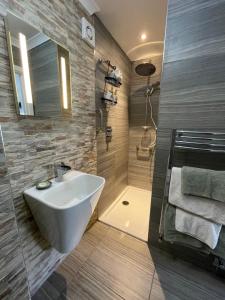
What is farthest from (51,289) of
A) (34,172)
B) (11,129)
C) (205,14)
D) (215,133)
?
(205,14)

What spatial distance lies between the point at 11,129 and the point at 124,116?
70.2 inches

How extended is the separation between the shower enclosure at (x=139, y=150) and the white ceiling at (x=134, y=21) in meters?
0.30

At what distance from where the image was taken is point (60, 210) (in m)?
0.76

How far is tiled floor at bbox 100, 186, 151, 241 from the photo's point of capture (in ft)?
5.63

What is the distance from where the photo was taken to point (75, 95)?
50.5 inches

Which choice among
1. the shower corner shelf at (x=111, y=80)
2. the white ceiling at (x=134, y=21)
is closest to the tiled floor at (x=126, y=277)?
the shower corner shelf at (x=111, y=80)

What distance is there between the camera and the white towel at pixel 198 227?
93cm

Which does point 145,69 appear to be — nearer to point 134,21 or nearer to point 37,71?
point 134,21

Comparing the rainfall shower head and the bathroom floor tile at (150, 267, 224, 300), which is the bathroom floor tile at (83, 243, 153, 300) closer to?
the bathroom floor tile at (150, 267, 224, 300)

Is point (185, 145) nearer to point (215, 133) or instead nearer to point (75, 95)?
point (215, 133)

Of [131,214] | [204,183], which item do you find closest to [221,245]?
[204,183]

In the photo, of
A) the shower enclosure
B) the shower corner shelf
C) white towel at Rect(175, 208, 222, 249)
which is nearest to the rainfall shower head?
the shower enclosure

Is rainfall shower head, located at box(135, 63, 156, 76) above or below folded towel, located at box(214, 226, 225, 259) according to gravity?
above

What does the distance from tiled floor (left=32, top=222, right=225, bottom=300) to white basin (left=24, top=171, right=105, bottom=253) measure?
41 cm
